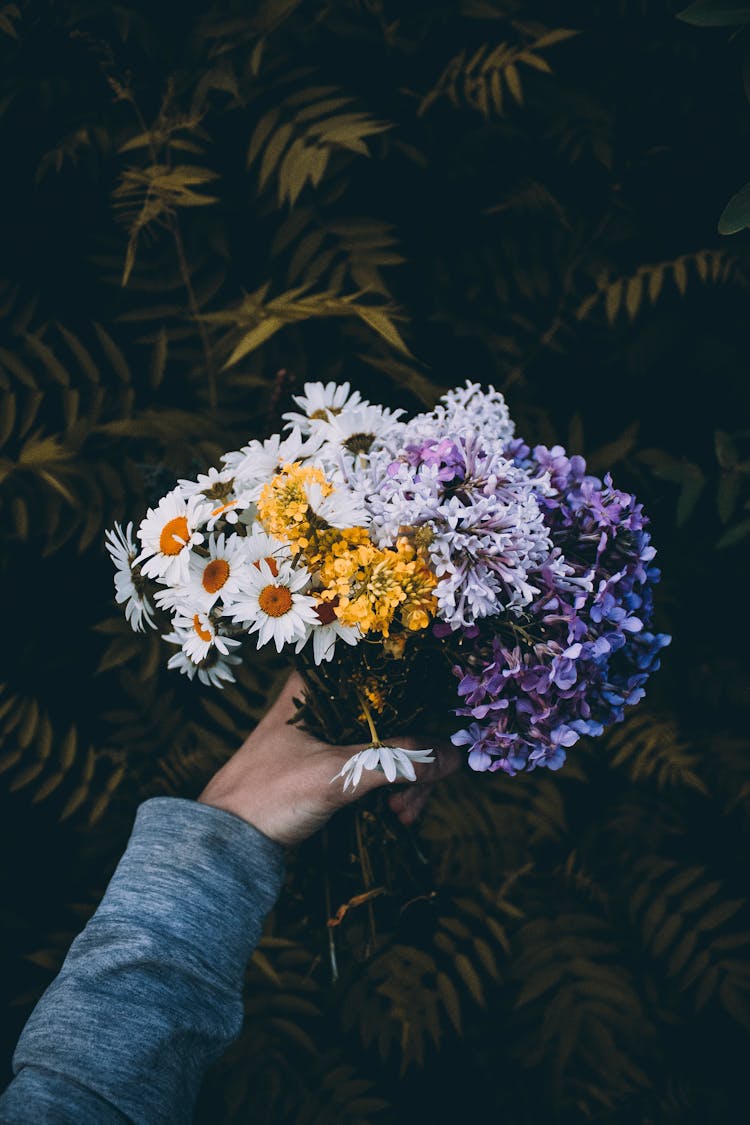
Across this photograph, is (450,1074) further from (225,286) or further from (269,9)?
(269,9)

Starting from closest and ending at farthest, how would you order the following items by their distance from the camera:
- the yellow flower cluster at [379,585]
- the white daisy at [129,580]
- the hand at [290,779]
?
the yellow flower cluster at [379,585] < the white daisy at [129,580] < the hand at [290,779]

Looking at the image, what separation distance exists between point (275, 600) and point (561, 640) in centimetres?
28

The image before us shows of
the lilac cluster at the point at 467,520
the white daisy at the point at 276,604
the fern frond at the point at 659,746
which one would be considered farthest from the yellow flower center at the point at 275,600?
the fern frond at the point at 659,746

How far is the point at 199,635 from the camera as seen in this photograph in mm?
750

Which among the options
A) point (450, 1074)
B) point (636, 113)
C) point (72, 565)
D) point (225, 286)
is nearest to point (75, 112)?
point (225, 286)

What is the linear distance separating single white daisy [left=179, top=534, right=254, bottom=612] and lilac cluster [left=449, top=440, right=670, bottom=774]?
21 centimetres

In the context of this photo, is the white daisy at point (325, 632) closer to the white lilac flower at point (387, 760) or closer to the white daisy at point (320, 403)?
the white lilac flower at point (387, 760)

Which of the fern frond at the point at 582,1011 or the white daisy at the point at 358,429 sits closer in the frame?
the white daisy at the point at 358,429

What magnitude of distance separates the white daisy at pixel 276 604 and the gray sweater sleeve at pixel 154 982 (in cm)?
35

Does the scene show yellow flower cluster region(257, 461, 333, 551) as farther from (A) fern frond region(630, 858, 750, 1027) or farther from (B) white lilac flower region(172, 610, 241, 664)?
(A) fern frond region(630, 858, 750, 1027)

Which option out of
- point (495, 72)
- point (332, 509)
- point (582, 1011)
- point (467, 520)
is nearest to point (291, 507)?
point (332, 509)

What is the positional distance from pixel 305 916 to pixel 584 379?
1.14 metres

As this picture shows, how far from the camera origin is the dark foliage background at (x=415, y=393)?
1183 mm

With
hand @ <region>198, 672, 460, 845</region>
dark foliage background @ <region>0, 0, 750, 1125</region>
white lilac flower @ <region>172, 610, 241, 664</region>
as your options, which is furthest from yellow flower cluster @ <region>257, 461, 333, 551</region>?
dark foliage background @ <region>0, 0, 750, 1125</region>
